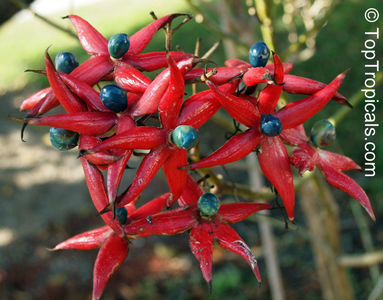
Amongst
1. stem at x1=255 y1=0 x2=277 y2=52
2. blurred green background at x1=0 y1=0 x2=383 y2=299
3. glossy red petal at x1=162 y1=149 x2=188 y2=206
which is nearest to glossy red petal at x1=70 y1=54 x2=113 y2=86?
glossy red petal at x1=162 y1=149 x2=188 y2=206

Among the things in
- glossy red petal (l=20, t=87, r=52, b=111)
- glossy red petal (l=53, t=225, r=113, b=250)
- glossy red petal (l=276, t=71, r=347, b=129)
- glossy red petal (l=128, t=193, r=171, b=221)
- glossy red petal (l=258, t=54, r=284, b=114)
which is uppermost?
glossy red petal (l=20, t=87, r=52, b=111)

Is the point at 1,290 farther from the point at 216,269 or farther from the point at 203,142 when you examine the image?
the point at 203,142

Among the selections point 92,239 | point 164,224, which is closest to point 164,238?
point 92,239

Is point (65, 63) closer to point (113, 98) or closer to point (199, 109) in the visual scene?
point (113, 98)


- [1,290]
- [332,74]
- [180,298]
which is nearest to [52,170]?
[1,290]

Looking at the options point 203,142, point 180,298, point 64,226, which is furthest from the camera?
point 203,142

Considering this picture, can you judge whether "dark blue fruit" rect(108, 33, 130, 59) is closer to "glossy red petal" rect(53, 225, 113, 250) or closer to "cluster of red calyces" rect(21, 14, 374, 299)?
"cluster of red calyces" rect(21, 14, 374, 299)
